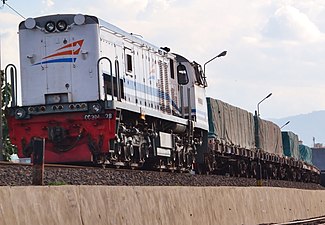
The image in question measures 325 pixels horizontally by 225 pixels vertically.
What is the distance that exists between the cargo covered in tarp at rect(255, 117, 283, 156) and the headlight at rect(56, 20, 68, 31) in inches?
971

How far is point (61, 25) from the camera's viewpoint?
69.2 ft

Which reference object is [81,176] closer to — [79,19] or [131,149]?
[131,149]

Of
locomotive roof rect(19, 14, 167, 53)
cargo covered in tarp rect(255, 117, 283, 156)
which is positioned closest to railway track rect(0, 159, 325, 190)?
locomotive roof rect(19, 14, 167, 53)

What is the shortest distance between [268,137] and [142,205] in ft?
119

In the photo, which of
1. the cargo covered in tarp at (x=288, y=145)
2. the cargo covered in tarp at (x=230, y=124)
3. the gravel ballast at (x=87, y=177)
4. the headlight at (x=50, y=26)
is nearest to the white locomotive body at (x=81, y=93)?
the headlight at (x=50, y=26)

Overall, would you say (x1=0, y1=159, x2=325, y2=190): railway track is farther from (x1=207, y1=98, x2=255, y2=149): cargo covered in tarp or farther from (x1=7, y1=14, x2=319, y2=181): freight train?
(x1=207, y1=98, x2=255, y2=149): cargo covered in tarp

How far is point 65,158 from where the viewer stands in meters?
20.6

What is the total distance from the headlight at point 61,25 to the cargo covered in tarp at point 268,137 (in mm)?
24668

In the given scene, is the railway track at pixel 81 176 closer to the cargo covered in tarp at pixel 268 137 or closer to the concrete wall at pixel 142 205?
the concrete wall at pixel 142 205

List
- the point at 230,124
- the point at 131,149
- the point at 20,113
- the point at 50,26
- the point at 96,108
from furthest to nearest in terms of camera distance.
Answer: the point at 230,124
the point at 131,149
the point at 50,26
the point at 20,113
the point at 96,108

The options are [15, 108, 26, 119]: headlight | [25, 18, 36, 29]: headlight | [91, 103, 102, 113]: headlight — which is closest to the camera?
[91, 103, 102, 113]: headlight

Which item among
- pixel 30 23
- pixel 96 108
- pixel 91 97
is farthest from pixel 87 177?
pixel 30 23

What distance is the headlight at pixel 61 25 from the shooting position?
2102cm

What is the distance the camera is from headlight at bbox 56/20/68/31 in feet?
68.9
